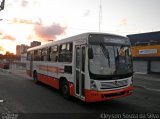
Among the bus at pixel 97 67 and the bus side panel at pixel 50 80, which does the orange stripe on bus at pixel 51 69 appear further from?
the bus at pixel 97 67

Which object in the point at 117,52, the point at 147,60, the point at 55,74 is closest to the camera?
the point at 117,52

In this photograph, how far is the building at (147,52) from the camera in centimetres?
4028

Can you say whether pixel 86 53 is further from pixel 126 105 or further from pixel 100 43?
pixel 126 105

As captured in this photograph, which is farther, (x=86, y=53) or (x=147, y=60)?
(x=147, y=60)

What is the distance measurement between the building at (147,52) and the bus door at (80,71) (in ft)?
103

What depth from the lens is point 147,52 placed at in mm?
42062

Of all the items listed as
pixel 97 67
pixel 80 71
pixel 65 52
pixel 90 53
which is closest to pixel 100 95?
pixel 97 67

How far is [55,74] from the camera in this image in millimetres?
13797

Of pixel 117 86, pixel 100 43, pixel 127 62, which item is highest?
pixel 100 43

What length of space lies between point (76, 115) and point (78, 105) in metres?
1.87

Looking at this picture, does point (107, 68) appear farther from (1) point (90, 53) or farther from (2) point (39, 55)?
(2) point (39, 55)

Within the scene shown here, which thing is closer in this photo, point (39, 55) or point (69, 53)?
point (69, 53)

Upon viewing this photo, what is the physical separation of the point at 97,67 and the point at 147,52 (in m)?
34.1

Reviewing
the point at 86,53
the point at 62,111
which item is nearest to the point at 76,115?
the point at 62,111
